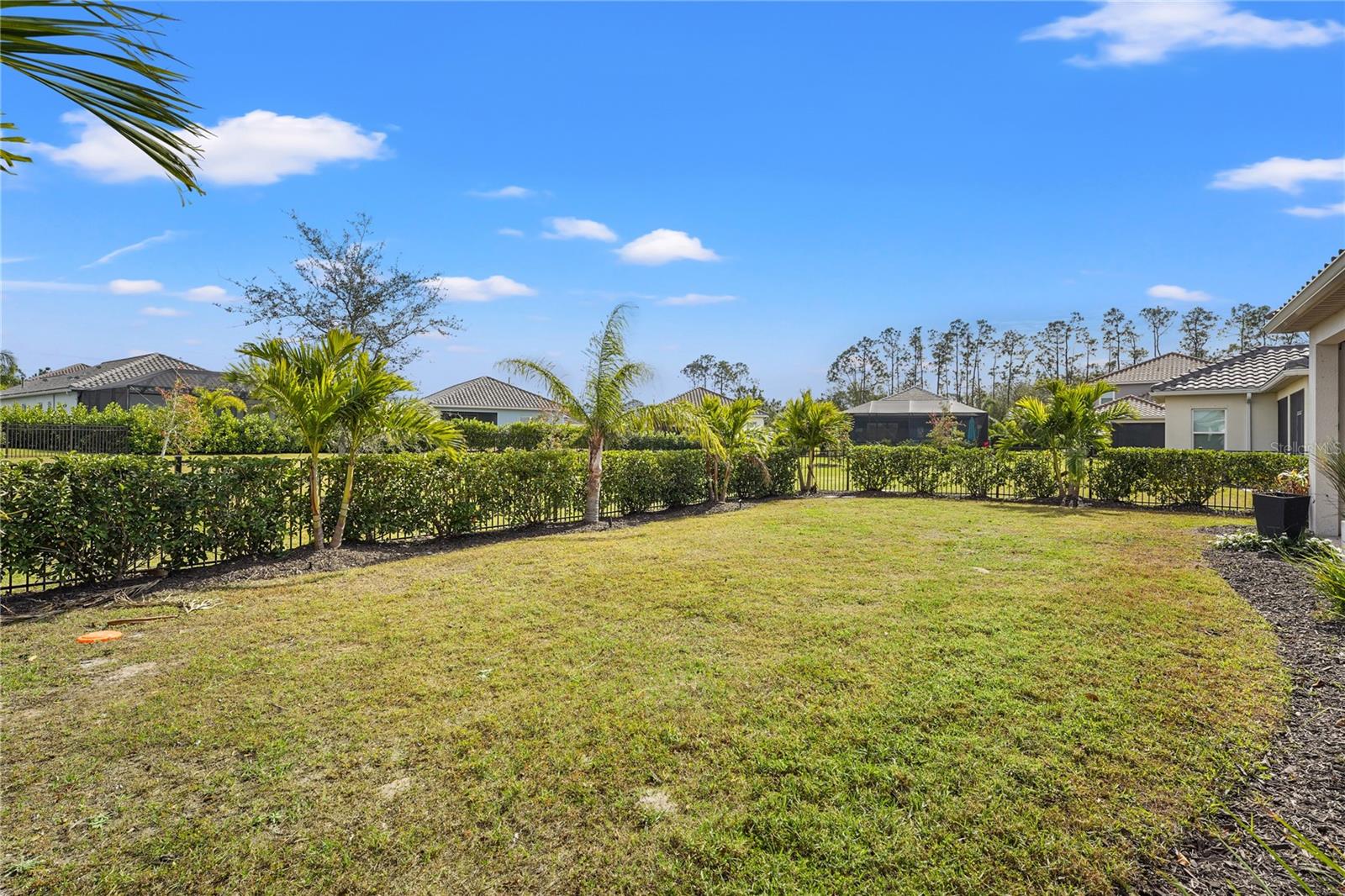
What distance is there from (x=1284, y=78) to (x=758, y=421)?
9.92 metres

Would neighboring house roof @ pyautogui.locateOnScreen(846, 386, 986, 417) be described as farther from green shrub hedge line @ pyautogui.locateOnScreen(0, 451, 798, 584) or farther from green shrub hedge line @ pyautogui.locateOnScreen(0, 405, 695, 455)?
green shrub hedge line @ pyautogui.locateOnScreen(0, 451, 798, 584)

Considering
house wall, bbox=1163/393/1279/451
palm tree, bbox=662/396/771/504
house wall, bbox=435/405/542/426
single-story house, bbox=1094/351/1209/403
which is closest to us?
palm tree, bbox=662/396/771/504

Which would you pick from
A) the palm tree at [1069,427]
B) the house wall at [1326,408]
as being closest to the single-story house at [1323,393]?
the house wall at [1326,408]

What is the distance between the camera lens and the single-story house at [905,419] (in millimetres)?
35562

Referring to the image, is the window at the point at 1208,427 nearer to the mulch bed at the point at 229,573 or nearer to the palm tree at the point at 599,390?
the palm tree at the point at 599,390

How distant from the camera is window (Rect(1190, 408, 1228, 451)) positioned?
56.7ft

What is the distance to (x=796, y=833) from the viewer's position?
8.16 feet

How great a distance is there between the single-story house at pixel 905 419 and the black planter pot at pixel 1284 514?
27122mm

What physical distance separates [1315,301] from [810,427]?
9.81 meters

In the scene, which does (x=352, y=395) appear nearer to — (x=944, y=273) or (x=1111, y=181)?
(x=1111, y=181)

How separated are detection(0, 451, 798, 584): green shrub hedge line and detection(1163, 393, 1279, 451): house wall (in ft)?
58.2

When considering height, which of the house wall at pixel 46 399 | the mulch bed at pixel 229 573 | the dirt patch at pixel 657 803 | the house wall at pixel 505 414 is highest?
the house wall at pixel 46 399

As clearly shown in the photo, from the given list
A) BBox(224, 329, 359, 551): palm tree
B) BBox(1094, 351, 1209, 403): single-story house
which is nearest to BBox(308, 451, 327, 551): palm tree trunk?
BBox(224, 329, 359, 551): palm tree

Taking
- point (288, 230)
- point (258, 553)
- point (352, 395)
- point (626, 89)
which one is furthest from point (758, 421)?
point (288, 230)
